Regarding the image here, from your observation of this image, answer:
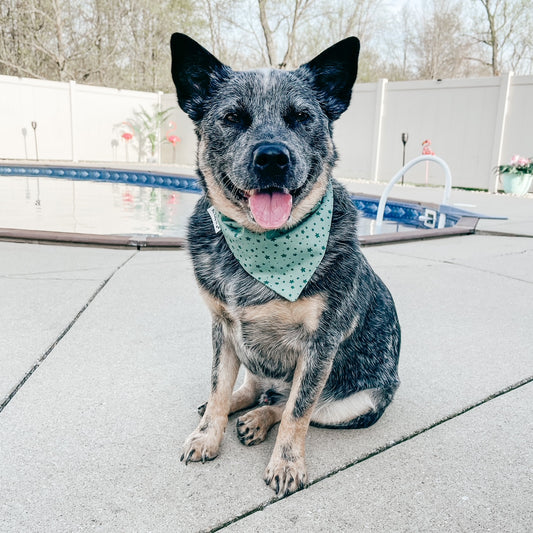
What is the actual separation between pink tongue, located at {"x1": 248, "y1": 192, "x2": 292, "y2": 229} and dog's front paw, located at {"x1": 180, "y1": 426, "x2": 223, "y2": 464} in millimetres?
723

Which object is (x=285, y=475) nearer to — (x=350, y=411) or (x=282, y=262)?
(x=350, y=411)

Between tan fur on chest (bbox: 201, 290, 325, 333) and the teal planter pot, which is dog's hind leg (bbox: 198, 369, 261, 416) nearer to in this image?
tan fur on chest (bbox: 201, 290, 325, 333)

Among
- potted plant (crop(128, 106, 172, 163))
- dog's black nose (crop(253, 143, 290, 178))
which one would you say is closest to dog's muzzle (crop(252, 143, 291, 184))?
dog's black nose (crop(253, 143, 290, 178))

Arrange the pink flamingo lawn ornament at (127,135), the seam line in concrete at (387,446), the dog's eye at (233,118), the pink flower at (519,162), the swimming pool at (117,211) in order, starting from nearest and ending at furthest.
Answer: the seam line in concrete at (387,446), the dog's eye at (233,118), the swimming pool at (117,211), the pink flower at (519,162), the pink flamingo lawn ornament at (127,135)

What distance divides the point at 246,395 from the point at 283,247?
650 millimetres

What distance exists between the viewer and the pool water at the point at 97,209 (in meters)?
6.48

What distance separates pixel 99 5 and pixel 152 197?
1386 centimetres

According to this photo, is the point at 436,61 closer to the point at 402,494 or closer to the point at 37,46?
the point at 37,46

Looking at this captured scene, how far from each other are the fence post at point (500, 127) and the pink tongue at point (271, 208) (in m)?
11.8

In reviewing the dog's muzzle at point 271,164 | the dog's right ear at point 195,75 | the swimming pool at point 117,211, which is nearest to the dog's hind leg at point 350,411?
the dog's muzzle at point 271,164

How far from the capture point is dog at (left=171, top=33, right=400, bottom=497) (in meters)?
1.63

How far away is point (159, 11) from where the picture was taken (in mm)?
21406

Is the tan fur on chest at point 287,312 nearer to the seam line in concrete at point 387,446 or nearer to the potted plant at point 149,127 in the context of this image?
the seam line in concrete at point 387,446

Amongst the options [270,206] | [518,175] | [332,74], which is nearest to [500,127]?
[518,175]
